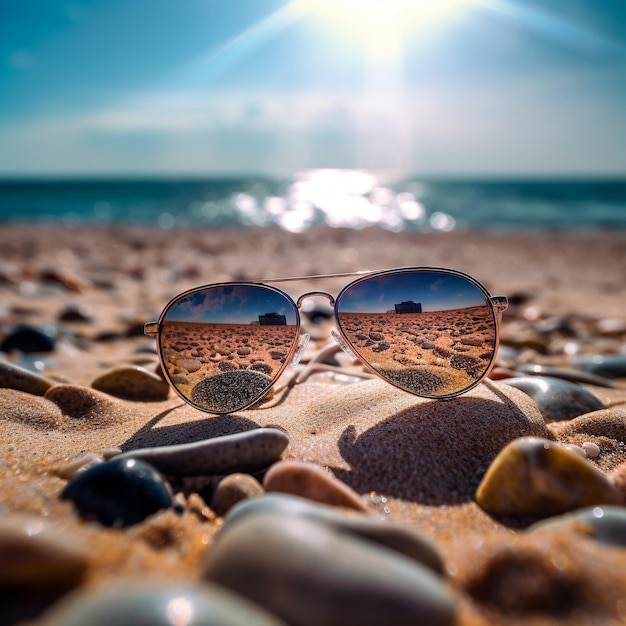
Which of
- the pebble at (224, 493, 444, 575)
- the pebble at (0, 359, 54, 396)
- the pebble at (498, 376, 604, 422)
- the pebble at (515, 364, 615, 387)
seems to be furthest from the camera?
the pebble at (515, 364, 615, 387)

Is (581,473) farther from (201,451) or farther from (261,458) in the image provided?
(201,451)

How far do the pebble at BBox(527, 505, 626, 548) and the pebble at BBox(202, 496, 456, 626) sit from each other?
401 millimetres

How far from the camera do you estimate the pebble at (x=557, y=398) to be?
2217 millimetres

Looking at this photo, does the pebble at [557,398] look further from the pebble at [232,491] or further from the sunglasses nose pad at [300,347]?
the pebble at [232,491]

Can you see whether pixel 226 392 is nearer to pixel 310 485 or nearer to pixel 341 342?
pixel 341 342

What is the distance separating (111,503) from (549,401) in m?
1.79

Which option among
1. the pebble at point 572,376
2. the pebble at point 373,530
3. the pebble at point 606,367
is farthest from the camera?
the pebble at point 606,367

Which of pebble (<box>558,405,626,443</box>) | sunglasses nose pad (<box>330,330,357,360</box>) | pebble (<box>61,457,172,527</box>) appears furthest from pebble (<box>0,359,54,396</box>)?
pebble (<box>558,405,626,443</box>)

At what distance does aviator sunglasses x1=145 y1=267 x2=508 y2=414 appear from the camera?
2107 millimetres

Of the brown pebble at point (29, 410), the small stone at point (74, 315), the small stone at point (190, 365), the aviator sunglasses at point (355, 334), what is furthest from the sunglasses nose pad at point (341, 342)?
the small stone at point (74, 315)

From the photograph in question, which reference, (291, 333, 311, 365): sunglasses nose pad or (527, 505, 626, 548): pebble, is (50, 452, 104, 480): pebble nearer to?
(291, 333, 311, 365): sunglasses nose pad

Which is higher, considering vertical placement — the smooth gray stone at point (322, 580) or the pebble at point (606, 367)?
the smooth gray stone at point (322, 580)

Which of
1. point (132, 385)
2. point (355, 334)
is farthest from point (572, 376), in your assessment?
point (132, 385)

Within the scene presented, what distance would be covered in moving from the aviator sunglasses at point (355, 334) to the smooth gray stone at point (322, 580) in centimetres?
113
